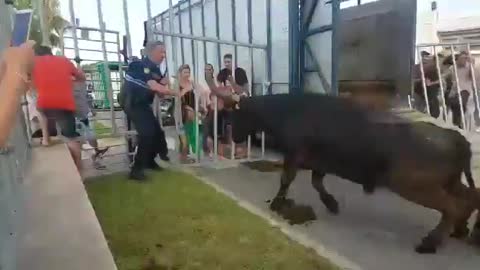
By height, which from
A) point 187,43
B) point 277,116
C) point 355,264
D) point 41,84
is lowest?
point 355,264

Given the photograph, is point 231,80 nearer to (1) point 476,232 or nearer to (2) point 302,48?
(2) point 302,48

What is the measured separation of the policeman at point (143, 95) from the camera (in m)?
5.76

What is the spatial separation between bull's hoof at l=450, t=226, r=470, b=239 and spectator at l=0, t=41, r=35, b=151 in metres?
3.66

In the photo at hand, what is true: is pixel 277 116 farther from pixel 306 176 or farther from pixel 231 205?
pixel 306 176

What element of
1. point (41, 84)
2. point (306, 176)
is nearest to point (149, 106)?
point (41, 84)

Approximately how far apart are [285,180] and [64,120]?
8.78 feet

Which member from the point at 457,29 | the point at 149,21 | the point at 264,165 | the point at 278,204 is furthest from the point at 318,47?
the point at 457,29

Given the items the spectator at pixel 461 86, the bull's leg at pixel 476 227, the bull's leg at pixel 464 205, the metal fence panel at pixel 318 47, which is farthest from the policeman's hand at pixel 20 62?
the spectator at pixel 461 86

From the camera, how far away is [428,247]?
144 inches

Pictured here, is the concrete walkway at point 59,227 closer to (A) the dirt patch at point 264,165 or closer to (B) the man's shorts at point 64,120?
(B) the man's shorts at point 64,120

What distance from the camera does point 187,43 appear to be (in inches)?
468

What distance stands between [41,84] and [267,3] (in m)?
4.29

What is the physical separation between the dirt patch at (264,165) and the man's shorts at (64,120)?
2.49 metres

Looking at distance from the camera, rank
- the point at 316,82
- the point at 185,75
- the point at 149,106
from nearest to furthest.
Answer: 1. the point at 149,106
2. the point at 185,75
3. the point at 316,82
